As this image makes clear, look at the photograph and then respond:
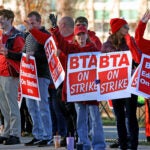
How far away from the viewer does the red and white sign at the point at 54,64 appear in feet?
50.4

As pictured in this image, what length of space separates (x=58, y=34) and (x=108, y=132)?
599 centimetres

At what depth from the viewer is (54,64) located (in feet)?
51.2

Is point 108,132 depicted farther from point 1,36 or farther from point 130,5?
point 130,5

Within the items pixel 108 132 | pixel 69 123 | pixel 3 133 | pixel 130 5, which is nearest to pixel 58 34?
pixel 69 123

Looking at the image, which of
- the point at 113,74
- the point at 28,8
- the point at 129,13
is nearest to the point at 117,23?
the point at 113,74

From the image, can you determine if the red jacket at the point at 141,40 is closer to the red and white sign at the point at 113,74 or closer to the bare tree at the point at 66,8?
the red and white sign at the point at 113,74

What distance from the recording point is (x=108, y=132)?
2016 cm

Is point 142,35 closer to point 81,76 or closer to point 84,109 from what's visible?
point 81,76

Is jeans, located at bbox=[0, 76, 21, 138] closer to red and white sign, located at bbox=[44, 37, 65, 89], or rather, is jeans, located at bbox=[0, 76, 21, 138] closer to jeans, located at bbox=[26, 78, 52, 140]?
jeans, located at bbox=[26, 78, 52, 140]

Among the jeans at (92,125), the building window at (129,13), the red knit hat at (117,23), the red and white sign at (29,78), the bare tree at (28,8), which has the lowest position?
the jeans at (92,125)

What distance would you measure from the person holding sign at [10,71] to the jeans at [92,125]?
7.76ft

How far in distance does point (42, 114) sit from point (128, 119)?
2330 mm

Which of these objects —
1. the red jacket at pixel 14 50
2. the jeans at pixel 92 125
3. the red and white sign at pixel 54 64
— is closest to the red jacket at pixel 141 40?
the jeans at pixel 92 125

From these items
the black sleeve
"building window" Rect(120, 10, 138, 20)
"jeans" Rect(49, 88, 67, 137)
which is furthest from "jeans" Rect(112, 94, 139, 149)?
"building window" Rect(120, 10, 138, 20)
